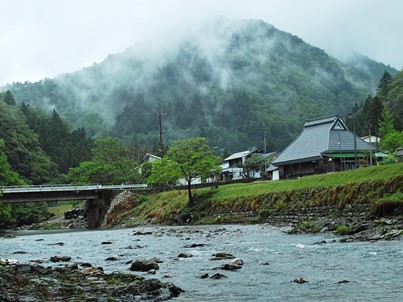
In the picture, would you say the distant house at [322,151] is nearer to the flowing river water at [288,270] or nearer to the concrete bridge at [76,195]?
the concrete bridge at [76,195]

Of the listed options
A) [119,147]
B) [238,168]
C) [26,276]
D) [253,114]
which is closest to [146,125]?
[253,114]

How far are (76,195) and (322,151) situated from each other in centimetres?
3377

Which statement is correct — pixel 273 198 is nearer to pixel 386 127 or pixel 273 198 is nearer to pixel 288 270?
pixel 288 270

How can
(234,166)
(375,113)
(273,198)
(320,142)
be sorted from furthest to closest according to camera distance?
1. (234,166)
2. (375,113)
3. (320,142)
4. (273,198)

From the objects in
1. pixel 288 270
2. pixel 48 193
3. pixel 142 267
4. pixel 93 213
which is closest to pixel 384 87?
pixel 93 213

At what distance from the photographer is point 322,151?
61719 mm

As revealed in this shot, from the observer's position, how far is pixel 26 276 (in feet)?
49.3

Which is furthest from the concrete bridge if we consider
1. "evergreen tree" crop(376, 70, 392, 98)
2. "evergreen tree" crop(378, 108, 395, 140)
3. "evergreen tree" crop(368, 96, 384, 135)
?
"evergreen tree" crop(376, 70, 392, 98)

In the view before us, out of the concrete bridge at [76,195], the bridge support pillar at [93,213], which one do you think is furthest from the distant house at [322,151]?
the bridge support pillar at [93,213]

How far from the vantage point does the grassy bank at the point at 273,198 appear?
32.9 meters

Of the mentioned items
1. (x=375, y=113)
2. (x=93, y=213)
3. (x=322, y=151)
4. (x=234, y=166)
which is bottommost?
(x=93, y=213)

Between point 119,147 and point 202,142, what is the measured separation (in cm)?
3306

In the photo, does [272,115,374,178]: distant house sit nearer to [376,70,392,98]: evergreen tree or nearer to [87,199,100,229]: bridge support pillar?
[87,199,100,229]: bridge support pillar

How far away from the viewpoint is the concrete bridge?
61875mm
